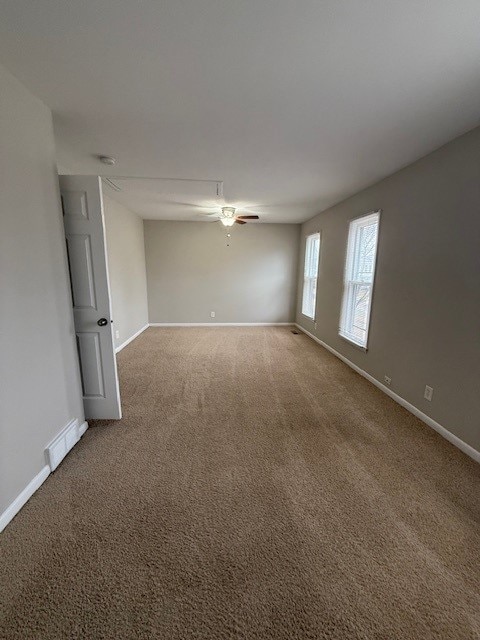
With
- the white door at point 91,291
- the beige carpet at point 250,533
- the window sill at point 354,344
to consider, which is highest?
the white door at point 91,291

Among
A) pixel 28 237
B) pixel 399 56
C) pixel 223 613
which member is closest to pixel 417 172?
pixel 399 56

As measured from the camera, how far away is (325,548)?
1.35m

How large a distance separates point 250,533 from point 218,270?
5325 mm

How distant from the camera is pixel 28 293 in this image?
1.62 m

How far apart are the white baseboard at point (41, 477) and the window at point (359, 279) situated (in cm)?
342

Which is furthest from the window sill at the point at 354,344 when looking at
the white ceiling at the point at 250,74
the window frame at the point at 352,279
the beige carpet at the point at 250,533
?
the white ceiling at the point at 250,74

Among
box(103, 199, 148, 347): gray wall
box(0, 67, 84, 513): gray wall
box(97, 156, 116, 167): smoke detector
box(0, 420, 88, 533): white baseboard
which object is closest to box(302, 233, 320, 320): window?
box(103, 199, 148, 347): gray wall

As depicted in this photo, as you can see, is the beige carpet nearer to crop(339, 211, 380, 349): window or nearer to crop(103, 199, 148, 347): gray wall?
crop(339, 211, 380, 349): window

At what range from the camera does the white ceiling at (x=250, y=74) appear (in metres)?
1.12

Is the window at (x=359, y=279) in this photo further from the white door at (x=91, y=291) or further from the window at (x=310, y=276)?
the white door at (x=91, y=291)

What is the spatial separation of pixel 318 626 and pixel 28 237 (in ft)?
8.23

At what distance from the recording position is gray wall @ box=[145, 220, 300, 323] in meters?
5.93

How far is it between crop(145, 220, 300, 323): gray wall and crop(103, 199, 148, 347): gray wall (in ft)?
1.26

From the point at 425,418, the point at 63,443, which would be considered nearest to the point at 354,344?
the point at 425,418
